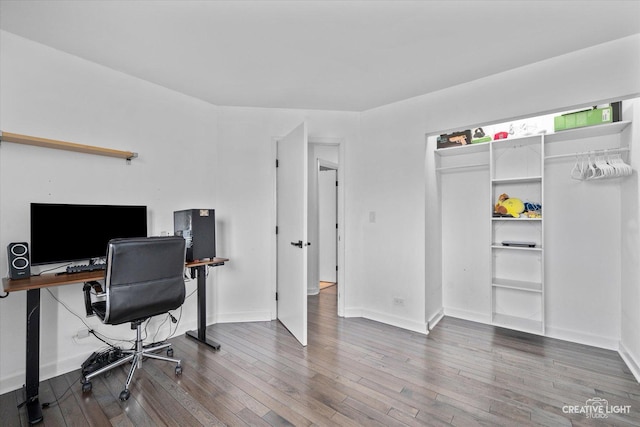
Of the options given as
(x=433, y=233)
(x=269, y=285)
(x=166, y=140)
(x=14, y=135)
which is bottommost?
(x=269, y=285)

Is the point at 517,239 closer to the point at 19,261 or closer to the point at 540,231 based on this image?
the point at 540,231

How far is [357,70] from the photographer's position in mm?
2564

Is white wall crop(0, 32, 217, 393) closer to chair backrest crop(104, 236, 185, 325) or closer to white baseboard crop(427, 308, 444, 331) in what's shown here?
chair backrest crop(104, 236, 185, 325)

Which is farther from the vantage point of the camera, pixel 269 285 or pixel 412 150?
pixel 269 285

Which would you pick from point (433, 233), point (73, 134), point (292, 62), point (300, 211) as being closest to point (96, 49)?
point (73, 134)

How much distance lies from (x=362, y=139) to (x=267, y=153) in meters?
1.20

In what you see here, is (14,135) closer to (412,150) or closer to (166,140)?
(166,140)

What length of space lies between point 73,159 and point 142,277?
48.1 inches

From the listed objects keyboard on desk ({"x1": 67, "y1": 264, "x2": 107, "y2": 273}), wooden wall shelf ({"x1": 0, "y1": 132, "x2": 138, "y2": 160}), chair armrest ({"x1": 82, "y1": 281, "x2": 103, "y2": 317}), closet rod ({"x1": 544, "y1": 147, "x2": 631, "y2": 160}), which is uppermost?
closet rod ({"x1": 544, "y1": 147, "x2": 631, "y2": 160})

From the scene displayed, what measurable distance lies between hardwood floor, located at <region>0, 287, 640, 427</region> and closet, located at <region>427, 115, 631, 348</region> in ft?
1.07

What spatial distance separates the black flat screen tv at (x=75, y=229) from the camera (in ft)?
6.72

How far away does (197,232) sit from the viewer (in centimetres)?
269

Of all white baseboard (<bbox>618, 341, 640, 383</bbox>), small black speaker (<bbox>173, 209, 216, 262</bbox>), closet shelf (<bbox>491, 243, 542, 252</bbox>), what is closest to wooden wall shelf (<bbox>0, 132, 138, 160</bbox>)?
small black speaker (<bbox>173, 209, 216, 262</bbox>)

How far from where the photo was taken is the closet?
2645mm
